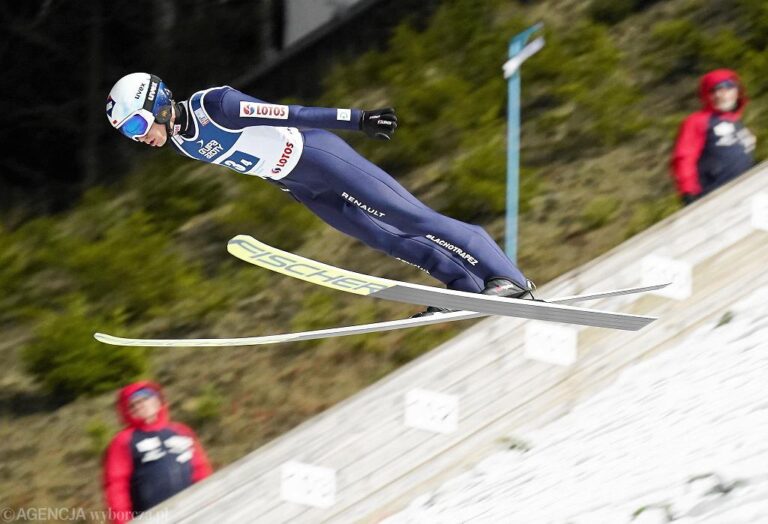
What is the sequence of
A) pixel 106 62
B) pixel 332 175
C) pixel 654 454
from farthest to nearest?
pixel 106 62
pixel 332 175
pixel 654 454

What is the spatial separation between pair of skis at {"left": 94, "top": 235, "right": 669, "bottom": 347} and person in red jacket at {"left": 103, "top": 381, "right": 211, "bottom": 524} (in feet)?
0.87

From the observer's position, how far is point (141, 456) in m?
5.44

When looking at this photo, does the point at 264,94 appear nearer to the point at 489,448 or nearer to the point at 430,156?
the point at 430,156

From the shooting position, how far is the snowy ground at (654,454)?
4.89 meters

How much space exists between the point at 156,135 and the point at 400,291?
105 cm

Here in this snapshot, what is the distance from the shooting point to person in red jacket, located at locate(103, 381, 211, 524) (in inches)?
213

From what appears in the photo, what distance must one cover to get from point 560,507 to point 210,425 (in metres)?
2.55

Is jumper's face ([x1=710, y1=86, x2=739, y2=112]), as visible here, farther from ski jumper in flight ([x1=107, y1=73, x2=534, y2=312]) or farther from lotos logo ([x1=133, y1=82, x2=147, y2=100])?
lotos logo ([x1=133, y1=82, x2=147, y2=100])

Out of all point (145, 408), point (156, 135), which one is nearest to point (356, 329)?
point (145, 408)

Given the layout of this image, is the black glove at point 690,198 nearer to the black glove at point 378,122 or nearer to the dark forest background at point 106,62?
the black glove at point 378,122

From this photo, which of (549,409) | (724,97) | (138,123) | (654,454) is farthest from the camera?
(724,97)

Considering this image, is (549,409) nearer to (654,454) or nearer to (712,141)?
(654,454)

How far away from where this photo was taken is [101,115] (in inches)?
401

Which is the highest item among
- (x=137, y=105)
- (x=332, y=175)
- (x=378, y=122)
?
(x=137, y=105)
